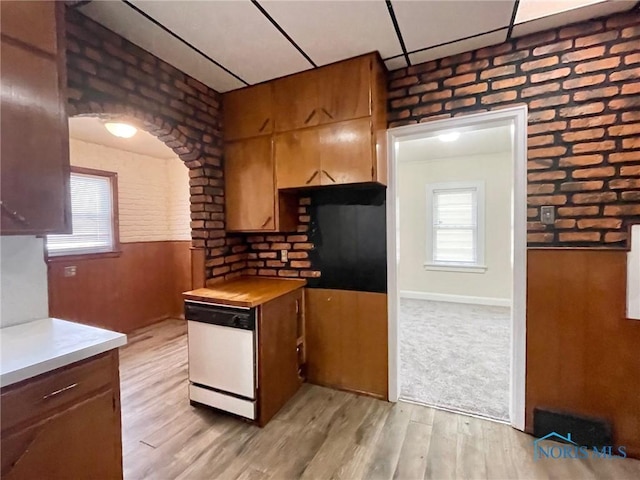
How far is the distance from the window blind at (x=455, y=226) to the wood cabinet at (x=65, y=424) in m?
5.14

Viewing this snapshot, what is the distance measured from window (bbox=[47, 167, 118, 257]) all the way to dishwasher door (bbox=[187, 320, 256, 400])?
2.45 metres

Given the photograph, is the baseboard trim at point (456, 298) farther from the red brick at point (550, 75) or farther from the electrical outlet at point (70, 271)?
the electrical outlet at point (70, 271)

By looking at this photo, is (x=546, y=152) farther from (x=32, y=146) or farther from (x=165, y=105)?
(x=32, y=146)

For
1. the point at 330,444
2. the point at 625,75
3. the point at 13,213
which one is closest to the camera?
the point at 13,213

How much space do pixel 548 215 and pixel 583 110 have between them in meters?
0.65

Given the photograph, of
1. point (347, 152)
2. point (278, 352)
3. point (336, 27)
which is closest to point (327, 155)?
point (347, 152)

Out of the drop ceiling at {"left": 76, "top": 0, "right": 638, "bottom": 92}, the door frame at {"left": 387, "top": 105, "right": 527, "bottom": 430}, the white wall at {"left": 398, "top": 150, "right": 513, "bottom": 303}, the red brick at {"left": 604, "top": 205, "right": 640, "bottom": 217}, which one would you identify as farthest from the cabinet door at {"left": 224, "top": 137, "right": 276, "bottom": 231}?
the white wall at {"left": 398, "top": 150, "right": 513, "bottom": 303}

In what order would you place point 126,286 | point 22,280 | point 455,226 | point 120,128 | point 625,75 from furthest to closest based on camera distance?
Result: point 455,226, point 126,286, point 120,128, point 625,75, point 22,280

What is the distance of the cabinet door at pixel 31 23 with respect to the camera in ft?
3.93

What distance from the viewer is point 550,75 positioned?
1.89 m

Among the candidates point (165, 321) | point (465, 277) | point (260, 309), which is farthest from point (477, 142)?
point (165, 321)

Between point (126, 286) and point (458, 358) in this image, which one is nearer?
point (458, 358)

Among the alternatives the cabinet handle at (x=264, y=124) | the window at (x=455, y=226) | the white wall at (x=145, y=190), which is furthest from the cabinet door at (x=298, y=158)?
the window at (x=455, y=226)

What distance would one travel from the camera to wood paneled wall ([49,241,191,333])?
350cm
